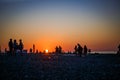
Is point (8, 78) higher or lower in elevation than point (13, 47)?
lower

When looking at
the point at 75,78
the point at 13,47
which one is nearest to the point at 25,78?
the point at 75,78

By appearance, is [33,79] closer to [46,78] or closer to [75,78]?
[46,78]

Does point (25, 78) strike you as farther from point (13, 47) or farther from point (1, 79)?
point (13, 47)

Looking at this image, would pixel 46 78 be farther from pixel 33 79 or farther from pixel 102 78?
pixel 102 78

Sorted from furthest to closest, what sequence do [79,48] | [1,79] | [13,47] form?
[79,48] → [13,47] → [1,79]

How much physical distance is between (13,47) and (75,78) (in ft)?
104

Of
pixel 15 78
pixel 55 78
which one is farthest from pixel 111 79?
pixel 15 78

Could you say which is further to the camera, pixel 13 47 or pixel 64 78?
pixel 13 47

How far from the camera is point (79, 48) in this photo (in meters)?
52.6

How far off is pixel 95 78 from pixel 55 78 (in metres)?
2.34

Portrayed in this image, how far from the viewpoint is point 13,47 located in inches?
1741

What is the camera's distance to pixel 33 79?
44.6 feet

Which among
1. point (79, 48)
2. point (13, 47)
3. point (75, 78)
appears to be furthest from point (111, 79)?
point (79, 48)

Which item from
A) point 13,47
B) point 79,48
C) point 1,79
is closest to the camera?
point 1,79
